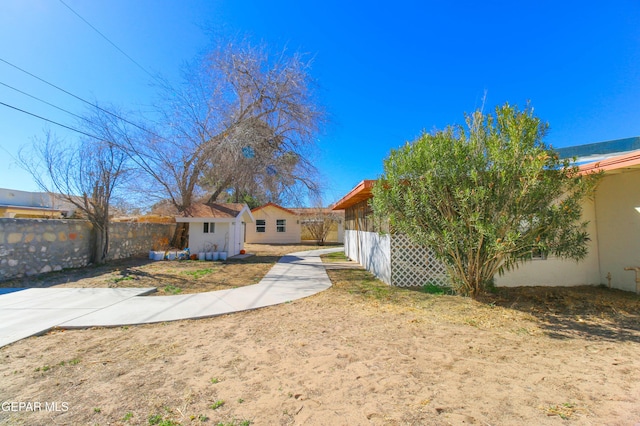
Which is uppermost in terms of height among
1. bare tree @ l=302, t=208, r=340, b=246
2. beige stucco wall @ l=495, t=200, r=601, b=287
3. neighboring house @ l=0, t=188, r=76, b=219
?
neighboring house @ l=0, t=188, r=76, b=219

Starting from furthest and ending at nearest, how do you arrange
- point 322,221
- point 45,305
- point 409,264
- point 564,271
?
1. point 322,221
2. point 409,264
3. point 564,271
4. point 45,305

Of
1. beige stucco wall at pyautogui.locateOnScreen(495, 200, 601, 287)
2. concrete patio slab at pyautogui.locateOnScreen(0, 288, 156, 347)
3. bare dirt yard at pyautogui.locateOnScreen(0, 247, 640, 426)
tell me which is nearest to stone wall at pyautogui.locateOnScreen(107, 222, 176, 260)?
concrete patio slab at pyautogui.locateOnScreen(0, 288, 156, 347)

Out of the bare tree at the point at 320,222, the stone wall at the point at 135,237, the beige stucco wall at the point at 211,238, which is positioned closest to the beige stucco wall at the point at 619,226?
the beige stucco wall at the point at 211,238

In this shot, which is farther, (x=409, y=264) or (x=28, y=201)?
(x=28, y=201)

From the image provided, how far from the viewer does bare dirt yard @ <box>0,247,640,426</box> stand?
7.63 feet

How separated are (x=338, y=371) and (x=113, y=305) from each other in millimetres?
4766

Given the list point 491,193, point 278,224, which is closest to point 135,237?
point 278,224

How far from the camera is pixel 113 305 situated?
5586 millimetres

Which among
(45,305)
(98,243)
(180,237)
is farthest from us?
(180,237)

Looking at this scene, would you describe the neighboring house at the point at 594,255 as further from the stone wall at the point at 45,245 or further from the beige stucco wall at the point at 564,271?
the stone wall at the point at 45,245

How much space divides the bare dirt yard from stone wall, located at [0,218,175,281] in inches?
217

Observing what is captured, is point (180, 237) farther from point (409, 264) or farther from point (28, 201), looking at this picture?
point (28, 201)

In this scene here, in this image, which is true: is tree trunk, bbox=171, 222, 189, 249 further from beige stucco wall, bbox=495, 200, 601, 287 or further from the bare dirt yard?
beige stucco wall, bbox=495, 200, 601, 287

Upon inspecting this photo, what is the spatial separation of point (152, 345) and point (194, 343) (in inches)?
19.6
